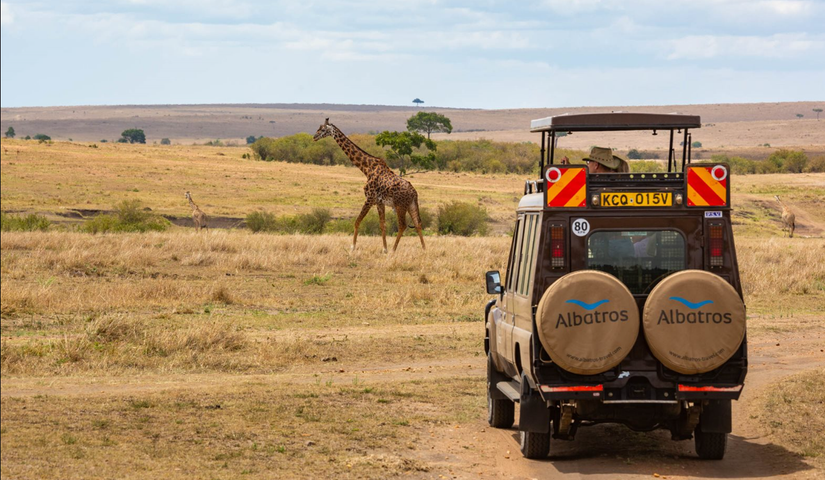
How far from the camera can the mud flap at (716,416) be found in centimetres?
803

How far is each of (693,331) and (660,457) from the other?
5.01 feet

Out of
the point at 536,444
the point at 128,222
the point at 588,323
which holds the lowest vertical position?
the point at 128,222

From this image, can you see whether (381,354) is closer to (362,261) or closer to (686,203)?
(686,203)

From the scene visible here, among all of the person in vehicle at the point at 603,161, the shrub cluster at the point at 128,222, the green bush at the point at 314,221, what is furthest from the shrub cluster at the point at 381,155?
the person in vehicle at the point at 603,161

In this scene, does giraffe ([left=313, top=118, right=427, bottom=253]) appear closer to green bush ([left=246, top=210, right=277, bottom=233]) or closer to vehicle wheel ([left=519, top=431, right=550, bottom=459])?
green bush ([left=246, top=210, right=277, bottom=233])

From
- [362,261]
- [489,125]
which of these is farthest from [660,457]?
[489,125]

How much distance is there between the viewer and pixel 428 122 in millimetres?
87625

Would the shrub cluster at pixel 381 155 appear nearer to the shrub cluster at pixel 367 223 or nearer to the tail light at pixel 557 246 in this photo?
the shrub cluster at pixel 367 223

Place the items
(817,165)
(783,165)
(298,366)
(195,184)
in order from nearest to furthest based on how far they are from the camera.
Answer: (298,366) → (195,184) → (817,165) → (783,165)

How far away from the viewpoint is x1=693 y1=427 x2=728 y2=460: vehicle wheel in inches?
325

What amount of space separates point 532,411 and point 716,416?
1.43m

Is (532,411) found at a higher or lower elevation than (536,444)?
higher

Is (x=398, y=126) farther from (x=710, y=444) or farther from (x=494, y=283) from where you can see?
(x=710, y=444)

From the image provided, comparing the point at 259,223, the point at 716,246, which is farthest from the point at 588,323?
the point at 259,223
